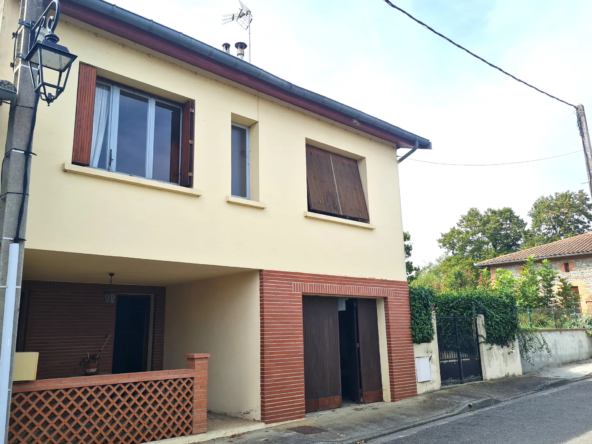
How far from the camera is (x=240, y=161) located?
8.59 metres

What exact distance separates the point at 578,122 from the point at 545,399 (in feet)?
22.9

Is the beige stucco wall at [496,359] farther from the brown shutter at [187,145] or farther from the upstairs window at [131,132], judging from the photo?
the upstairs window at [131,132]

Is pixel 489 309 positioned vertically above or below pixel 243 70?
below

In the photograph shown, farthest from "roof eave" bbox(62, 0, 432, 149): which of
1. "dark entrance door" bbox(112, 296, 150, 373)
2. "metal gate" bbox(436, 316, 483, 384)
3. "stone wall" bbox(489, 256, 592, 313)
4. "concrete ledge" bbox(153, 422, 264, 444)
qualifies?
"stone wall" bbox(489, 256, 592, 313)

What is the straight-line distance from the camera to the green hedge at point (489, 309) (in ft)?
40.1

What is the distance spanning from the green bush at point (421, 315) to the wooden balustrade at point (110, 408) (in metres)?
5.41

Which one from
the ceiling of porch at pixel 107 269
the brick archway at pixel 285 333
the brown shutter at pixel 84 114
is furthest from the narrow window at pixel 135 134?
the brick archway at pixel 285 333

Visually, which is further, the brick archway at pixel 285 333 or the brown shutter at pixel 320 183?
the brown shutter at pixel 320 183

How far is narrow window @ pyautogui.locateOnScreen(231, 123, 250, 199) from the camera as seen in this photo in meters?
8.44

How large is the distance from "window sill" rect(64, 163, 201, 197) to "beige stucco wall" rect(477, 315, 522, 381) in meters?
9.02

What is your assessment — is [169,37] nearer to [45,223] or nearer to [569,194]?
[45,223]

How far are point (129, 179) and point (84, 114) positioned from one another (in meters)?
1.09

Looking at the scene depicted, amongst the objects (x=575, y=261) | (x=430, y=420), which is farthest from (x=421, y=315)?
(x=575, y=261)

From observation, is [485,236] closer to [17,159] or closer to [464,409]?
[464,409]
